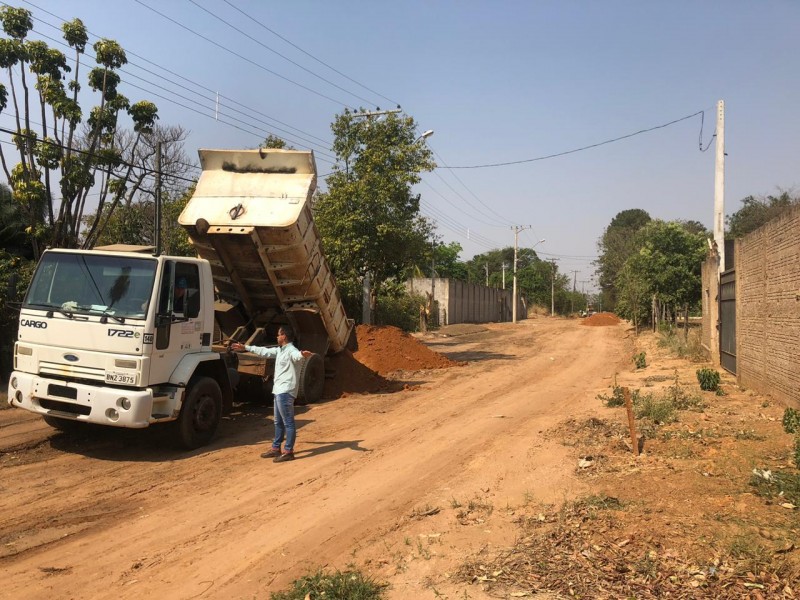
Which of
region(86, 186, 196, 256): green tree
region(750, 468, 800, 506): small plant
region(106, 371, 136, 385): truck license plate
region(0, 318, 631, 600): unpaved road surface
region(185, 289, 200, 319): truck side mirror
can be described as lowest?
region(0, 318, 631, 600): unpaved road surface

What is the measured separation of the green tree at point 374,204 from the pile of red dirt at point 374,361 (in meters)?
2.33

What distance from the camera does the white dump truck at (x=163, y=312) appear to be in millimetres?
7324

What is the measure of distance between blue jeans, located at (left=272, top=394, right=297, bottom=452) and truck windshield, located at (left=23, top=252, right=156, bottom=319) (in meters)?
1.99

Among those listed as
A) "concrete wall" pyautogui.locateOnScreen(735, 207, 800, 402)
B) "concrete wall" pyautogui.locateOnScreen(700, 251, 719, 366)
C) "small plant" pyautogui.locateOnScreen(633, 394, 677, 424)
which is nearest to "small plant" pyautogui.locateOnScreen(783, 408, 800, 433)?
"concrete wall" pyautogui.locateOnScreen(735, 207, 800, 402)

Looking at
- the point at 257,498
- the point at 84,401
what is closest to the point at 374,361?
the point at 84,401

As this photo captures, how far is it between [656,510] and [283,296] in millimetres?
7714

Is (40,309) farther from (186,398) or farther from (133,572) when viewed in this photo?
(133,572)

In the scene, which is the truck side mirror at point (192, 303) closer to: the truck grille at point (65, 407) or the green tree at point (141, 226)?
the truck grille at point (65, 407)

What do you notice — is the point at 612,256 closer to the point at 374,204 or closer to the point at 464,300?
the point at 464,300

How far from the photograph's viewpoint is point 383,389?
559 inches

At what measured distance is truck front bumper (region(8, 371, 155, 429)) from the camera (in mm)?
7160

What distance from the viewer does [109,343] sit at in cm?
732

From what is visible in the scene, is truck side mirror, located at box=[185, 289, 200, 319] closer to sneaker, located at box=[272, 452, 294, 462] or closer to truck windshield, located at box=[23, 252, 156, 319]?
truck windshield, located at box=[23, 252, 156, 319]

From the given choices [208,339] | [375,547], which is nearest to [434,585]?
[375,547]
